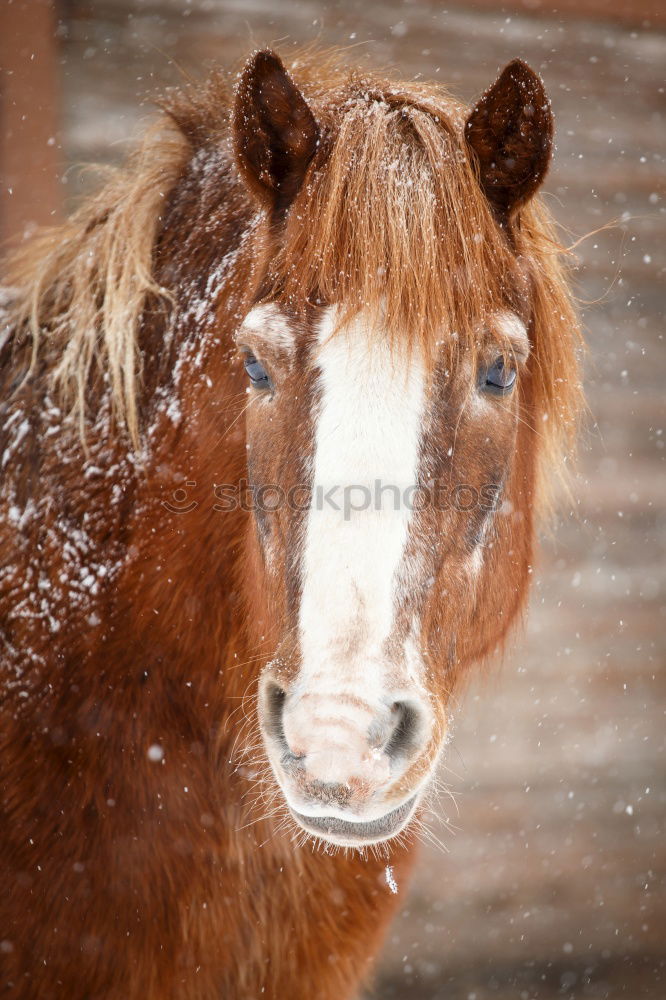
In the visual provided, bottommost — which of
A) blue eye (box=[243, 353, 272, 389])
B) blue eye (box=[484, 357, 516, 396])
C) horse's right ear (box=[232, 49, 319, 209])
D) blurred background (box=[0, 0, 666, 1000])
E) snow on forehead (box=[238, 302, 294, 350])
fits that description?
blurred background (box=[0, 0, 666, 1000])

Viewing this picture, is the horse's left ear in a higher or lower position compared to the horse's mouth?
higher

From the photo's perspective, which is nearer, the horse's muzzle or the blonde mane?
the horse's muzzle

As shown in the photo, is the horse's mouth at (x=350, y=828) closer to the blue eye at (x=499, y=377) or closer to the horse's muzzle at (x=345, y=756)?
the horse's muzzle at (x=345, y=756)

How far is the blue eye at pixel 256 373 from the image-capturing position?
1438 millimetres

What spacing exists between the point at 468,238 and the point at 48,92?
2.06 m

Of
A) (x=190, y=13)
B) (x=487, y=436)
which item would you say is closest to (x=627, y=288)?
(x=190, y=13)

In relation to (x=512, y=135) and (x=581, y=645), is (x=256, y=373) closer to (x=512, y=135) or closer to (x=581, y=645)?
(x=512, y=135)

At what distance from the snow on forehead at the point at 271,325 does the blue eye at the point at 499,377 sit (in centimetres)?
37

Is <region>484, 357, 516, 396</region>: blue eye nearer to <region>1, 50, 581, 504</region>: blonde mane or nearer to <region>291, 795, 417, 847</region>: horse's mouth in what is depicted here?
<region>1, 50, 581, 504</region>: blonde mane

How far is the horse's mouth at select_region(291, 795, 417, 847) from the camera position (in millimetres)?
1215

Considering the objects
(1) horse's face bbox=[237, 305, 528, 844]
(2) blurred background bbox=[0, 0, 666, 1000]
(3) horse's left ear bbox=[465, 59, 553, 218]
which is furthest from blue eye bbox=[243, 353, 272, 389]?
(2) blurred background bbox=[0, 0, 666, 1000]

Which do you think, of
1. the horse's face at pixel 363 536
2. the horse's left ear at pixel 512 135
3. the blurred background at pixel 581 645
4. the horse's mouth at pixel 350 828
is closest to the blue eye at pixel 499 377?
the horse's face at pixel 363 536

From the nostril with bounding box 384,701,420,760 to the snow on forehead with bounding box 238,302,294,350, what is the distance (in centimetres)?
66

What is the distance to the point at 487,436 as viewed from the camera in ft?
4.70
